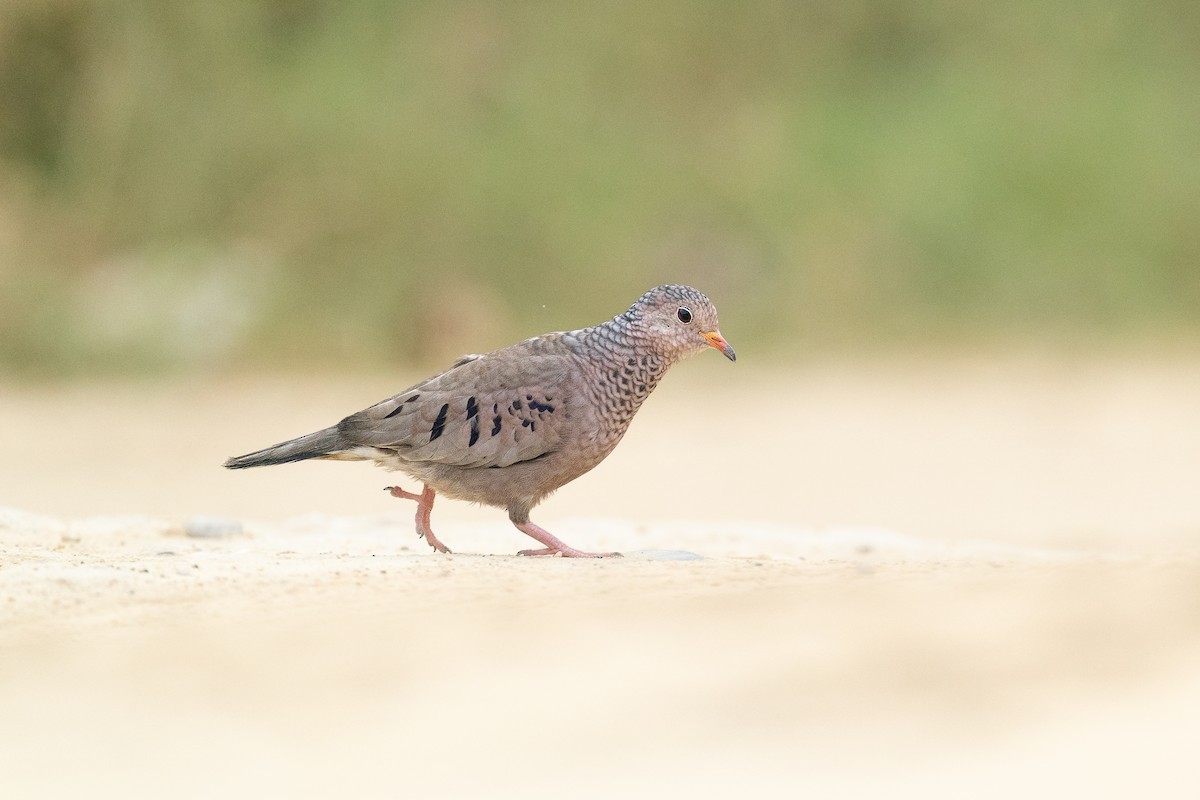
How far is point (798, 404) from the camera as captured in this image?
9414 mm

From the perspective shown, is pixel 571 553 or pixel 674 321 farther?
pixel 674 321

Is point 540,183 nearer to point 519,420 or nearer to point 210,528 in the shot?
point 210,528

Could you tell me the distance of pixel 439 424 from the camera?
14.0 ft

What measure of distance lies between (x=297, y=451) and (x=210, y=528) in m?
0.92

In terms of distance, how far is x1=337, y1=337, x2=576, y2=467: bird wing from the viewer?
4.23m

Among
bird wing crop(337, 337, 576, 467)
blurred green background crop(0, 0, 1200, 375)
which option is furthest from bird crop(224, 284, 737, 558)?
blurred green background crop(0, 0, 1200, 375)

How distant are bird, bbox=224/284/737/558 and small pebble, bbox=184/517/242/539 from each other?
A: 0.79m

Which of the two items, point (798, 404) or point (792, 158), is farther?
point (792, 158)

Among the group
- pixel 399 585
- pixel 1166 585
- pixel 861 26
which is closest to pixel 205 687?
pixel 399 585

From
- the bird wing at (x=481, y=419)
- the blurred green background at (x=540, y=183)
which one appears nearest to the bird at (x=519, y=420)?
the bird wing at (x=481, y=419)

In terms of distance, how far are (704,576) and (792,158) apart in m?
8.92

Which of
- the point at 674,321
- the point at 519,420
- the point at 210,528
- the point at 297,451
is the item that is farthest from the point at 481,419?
the point at 210,528

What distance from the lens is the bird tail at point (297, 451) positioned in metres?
4.25

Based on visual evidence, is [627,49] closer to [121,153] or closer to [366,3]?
[366,3]
